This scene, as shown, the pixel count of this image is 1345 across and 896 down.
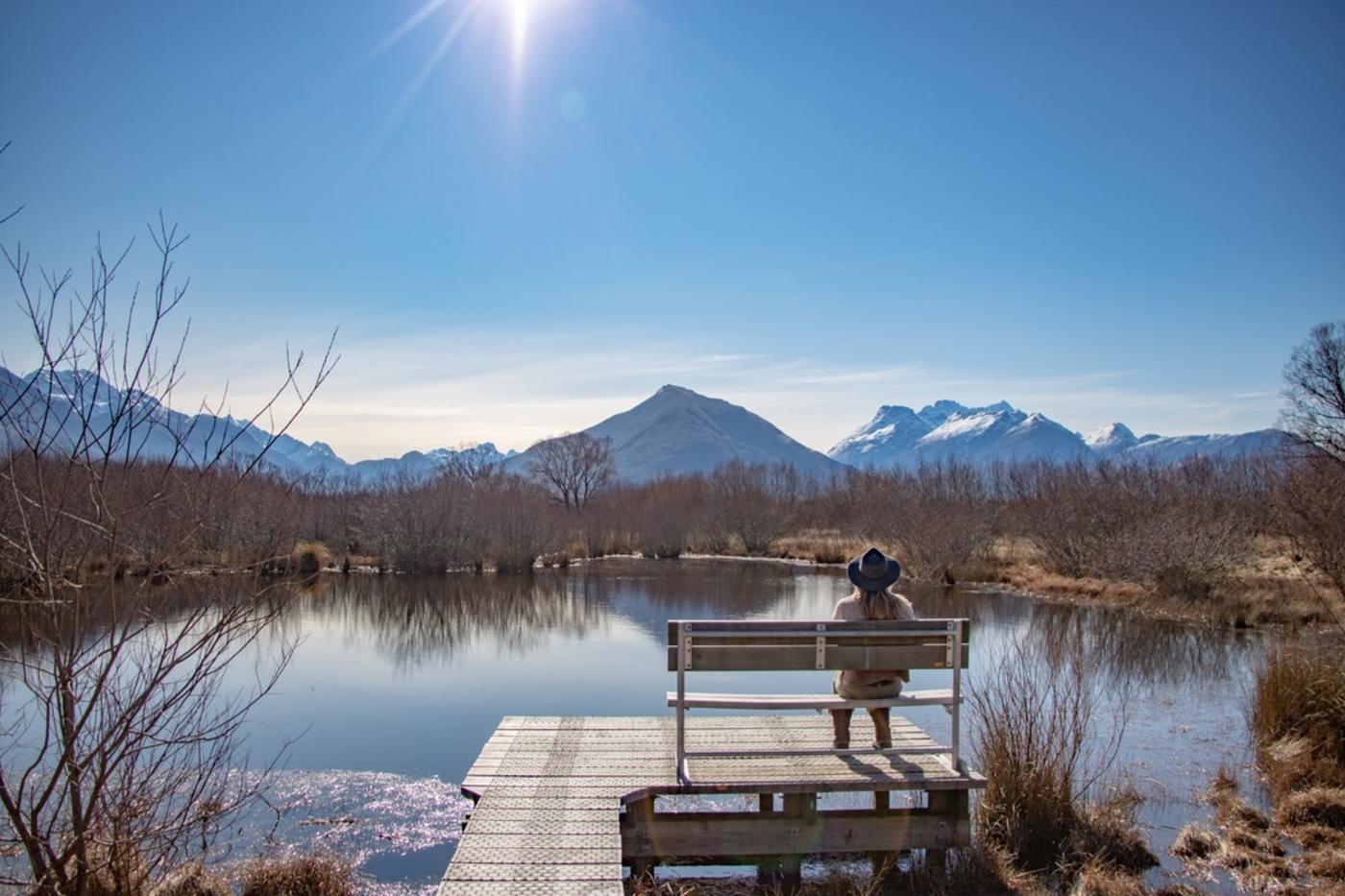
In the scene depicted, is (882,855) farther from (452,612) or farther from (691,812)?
(452,612)

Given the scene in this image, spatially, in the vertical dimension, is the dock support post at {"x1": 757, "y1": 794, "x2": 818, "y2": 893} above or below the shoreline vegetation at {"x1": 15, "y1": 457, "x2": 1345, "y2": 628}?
below

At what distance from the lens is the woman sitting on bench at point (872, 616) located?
23.1ft

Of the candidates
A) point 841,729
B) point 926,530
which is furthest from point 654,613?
point 841,729

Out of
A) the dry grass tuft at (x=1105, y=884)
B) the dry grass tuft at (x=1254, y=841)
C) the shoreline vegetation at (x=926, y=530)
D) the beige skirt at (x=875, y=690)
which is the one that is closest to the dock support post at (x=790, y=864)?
the beige skirt at (x=875, y=690)

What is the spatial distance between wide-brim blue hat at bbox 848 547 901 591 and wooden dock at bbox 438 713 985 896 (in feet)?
4.12

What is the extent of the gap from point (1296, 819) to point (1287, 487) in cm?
1596

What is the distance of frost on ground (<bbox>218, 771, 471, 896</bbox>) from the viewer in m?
7.76

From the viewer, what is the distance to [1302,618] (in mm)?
20594

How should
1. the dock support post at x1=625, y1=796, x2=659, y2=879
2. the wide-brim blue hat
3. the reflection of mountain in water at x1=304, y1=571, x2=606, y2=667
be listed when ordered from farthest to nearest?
the reflection of mountain in water at x1=304, y1=571, x2=606, y2=667
the wide-brim blue hat
the dock support post at x1=625, y1=796, x2=659, y2=879

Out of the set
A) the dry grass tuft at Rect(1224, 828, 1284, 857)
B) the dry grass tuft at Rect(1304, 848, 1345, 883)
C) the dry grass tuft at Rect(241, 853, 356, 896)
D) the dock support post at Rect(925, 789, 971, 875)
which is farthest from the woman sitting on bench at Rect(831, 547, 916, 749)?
the dry grass tuft at Rect(241, 853, 356, 896)

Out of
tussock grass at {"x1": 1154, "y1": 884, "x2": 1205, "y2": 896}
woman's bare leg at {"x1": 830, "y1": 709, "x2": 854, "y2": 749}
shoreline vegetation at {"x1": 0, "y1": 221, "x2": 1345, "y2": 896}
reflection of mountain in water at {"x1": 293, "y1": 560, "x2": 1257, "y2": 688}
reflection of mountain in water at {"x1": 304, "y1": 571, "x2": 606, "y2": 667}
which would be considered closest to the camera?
shoreline vegetation at {"x1": 0, "y1": 221, "x2": 1345, "y2": 896}

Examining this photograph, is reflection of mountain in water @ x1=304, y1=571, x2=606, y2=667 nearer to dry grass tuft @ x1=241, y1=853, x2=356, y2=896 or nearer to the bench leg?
dry grass tuft @ x1=241, y1=853, x2=356, y2=896

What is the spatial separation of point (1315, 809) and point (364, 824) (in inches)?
304

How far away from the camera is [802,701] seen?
7234 millimetres
